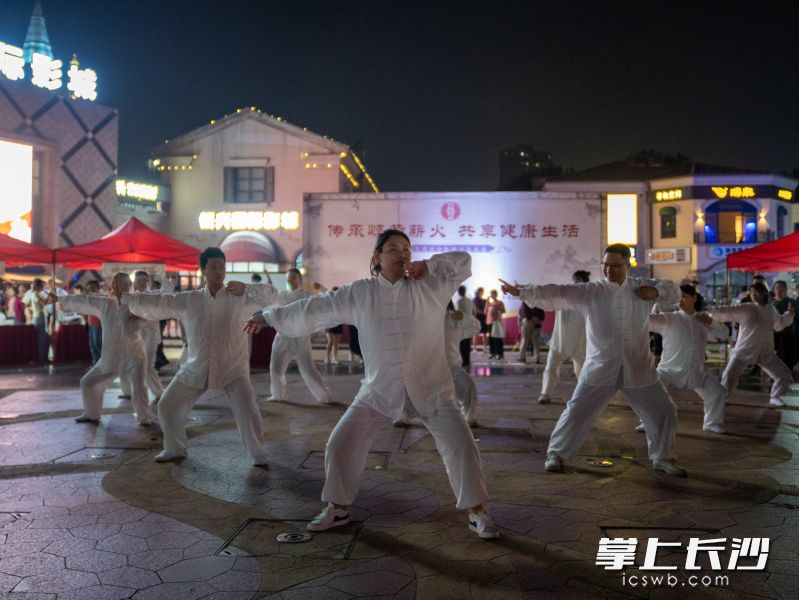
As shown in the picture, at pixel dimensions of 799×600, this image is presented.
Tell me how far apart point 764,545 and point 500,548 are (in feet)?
4.67

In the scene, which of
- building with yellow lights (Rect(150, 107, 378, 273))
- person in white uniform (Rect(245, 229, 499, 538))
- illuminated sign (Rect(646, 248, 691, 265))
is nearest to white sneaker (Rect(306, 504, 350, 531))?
person in white uniform (Rect(245, 229, 499, 538))

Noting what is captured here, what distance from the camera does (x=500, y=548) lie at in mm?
3791

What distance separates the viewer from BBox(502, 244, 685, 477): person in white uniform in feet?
17.9

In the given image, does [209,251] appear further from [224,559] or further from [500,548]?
[500,548]

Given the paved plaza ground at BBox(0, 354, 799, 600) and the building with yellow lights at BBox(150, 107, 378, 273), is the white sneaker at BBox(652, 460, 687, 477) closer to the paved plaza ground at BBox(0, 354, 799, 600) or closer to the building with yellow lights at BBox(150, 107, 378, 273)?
the paved plaza ground at BBox(0, 354, 799, 600)

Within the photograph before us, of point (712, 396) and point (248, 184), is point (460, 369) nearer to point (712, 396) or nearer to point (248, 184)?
point (712, 396)

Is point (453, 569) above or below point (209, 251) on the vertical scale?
below

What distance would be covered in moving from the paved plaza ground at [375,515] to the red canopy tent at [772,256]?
6034mm

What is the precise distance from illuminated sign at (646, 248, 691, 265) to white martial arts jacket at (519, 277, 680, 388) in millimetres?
25198

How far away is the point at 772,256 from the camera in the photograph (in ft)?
41.5

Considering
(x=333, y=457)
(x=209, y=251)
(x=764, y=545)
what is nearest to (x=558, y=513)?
(x=764, y=545)

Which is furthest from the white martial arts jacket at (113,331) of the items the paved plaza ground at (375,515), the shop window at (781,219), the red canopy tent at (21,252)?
the shop window at (781,219)

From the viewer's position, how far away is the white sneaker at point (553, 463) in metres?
5.54

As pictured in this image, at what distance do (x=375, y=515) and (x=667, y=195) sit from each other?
28.9m
